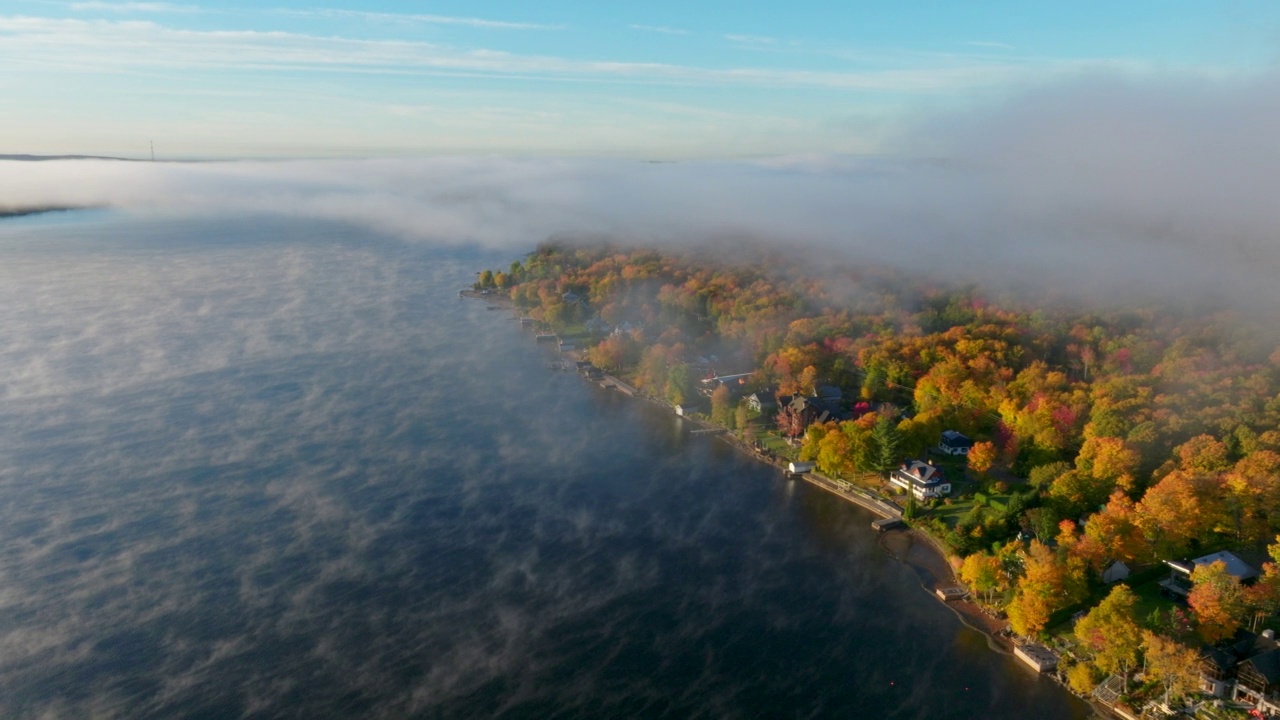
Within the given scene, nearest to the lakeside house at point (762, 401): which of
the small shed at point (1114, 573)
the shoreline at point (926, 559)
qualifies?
the shoreline at point (926, 559)

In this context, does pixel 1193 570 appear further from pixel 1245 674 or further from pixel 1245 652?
pixel 1245 674

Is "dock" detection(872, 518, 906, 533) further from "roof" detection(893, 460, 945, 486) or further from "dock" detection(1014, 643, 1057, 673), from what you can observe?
"dock" detection(1014, 643, 1057, 673)

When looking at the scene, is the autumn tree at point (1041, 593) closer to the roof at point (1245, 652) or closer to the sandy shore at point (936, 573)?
the sandy shore at point (936, 573)

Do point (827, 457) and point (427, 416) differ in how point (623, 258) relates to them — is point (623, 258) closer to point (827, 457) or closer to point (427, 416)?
point (427, 416)

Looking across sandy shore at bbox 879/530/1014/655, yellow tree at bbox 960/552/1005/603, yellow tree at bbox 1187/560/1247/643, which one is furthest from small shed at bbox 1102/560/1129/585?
sandy shore at bbox 879/530/1014/655

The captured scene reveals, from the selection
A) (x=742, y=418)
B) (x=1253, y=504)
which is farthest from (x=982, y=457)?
(x=742, y=418)

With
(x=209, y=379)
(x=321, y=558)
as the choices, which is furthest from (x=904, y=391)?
(x=209, y=379)
